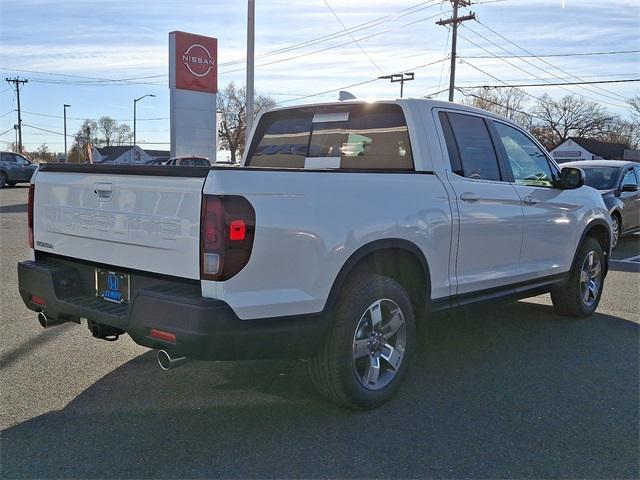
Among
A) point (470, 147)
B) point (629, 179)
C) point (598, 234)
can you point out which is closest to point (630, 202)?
point (629, 179)

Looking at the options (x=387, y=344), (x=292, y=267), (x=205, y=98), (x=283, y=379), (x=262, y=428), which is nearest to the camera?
(x=292, y=267)

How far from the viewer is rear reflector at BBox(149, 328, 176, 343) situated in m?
3.03

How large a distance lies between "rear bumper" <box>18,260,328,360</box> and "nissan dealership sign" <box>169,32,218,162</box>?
74.2 feet

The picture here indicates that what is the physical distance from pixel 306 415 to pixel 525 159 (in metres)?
3.11

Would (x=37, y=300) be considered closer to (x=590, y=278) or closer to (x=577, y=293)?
(x=577, y=293)

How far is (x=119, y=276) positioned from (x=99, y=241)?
0.84 feet

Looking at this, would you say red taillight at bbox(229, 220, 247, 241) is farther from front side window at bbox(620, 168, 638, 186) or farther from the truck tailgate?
front side window at bbox(620, 168, 638, 186)

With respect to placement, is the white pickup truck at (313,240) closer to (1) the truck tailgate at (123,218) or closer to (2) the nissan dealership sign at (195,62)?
(1) the truck tailgate at (123,218)

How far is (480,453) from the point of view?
321cm

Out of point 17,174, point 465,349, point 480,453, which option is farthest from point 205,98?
point 480,453

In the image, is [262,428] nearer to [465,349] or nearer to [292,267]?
[292,267]

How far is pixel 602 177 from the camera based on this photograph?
11836mm

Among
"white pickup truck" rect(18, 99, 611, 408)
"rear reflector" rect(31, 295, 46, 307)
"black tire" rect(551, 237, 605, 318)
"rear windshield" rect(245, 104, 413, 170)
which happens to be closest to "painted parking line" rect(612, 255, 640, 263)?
"black tire" rect(551, 237, 605, 318)

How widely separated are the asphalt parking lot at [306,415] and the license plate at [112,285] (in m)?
0.70
